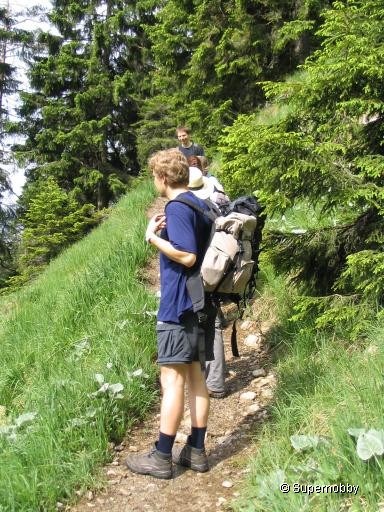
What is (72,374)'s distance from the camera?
3.89 metres

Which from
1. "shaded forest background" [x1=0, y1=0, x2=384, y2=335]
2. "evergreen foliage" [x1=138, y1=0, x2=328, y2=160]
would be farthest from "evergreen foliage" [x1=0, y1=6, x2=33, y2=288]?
"evergreen foliage" [x1=138, y1=0, x2=328, y2=160]

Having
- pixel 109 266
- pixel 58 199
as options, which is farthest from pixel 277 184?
pixel 58 199

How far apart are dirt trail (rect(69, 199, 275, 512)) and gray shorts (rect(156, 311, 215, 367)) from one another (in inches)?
29.2

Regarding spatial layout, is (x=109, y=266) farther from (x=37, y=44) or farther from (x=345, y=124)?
(x=37, y=44)

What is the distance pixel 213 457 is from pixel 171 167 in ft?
6.26

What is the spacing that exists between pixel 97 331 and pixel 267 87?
2.66 metres

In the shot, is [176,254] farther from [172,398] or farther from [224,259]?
[172,398]

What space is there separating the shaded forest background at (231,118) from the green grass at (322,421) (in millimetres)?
271

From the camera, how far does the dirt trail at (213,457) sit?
2.90m

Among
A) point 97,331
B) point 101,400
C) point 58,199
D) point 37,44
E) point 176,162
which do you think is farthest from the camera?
point 37,44

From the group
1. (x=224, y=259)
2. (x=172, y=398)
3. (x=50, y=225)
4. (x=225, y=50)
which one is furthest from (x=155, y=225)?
(x=50, y=225)

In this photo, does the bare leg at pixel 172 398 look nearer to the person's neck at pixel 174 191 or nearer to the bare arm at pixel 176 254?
the bare arm at pixel 176 254

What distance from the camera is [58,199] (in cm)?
1756

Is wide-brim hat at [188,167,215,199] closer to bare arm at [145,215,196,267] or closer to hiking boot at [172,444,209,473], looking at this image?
bare arm at [145,215,196,267]
